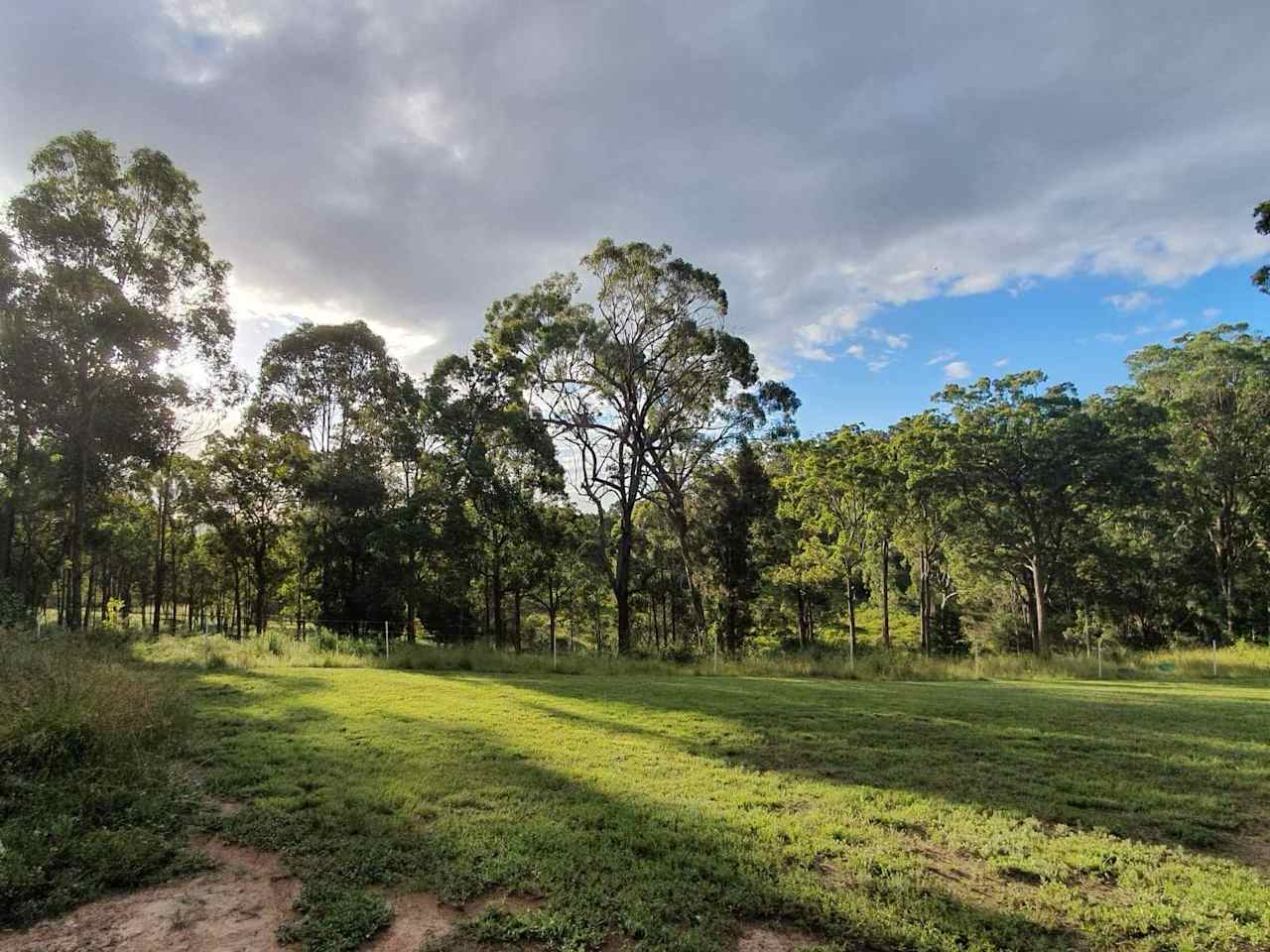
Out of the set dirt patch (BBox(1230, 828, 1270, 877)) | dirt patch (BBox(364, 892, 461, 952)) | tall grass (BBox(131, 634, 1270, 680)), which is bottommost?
tall grass (BBox(131, 634, 1270, 680))

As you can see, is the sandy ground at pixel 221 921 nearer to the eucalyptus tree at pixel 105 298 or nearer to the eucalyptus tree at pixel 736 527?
the eucalyptus tree at pixel 105 298

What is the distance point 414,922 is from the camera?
301cm

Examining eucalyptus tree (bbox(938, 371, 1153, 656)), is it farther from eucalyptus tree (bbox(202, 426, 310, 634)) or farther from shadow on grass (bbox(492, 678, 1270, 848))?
eucalyptus tree (bbox(202, 426, 310, 634))

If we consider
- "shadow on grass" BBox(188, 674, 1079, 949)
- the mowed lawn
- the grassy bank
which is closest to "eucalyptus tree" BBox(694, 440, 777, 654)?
the mowed lawn

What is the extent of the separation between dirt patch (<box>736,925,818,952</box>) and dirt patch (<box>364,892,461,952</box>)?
1373 mm

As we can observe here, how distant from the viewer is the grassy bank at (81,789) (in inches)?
129

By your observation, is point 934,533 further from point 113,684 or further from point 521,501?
point 113,684

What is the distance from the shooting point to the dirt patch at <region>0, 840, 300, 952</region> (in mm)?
2820

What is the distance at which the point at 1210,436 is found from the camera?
90.8ft

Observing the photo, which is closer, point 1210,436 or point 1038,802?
point 1038,802

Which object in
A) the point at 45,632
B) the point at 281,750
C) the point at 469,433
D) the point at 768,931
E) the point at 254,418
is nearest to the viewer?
the point at 768,931

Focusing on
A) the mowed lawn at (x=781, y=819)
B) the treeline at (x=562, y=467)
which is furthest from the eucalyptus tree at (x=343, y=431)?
the mowed lawn at (x=781, y=819)

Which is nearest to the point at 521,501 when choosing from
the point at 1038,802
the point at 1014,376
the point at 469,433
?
the point at 469,433

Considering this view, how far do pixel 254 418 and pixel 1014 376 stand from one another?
3336cm
